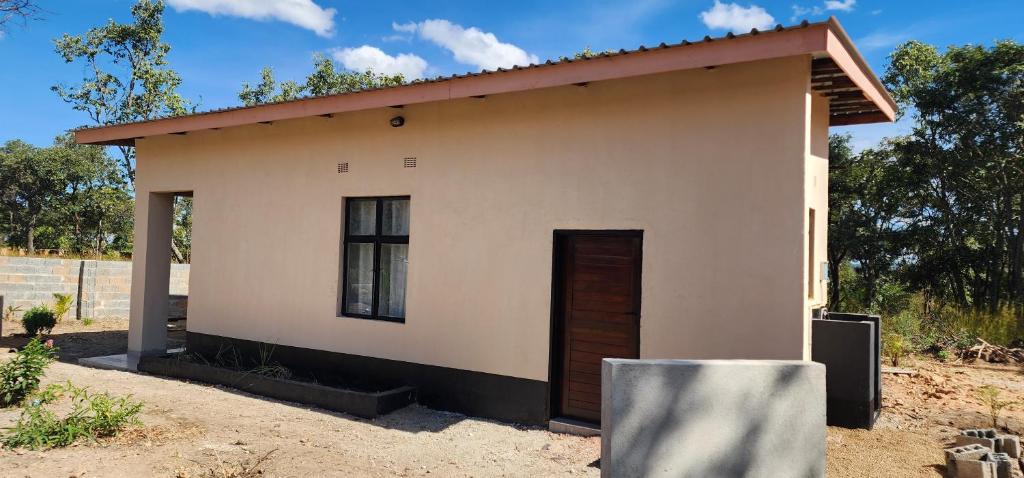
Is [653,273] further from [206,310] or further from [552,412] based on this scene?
[206,310]

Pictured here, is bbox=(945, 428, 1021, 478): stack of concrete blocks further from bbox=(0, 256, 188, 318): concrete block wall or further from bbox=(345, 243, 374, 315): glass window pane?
bbox=(0, 256, 188, 318): concrete block wall

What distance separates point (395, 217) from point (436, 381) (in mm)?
1836

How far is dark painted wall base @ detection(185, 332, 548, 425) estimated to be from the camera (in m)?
5.69

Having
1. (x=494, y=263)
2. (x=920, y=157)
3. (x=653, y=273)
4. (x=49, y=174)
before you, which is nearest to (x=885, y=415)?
(x=653, y=273)

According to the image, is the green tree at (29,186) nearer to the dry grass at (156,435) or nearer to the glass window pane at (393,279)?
the glass window pane at (393,279)

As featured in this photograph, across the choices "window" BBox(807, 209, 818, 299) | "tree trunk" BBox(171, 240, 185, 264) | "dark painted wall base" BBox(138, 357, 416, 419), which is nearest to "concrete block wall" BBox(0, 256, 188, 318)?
"tree trunk" BBox(171, 240, 185, 264)

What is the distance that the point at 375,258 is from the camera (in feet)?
22.5

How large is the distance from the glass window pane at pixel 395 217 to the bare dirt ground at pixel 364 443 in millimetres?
1911

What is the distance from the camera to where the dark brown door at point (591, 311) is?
5387 mm

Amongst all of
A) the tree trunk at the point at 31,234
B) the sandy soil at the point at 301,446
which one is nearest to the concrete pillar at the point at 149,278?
the sandy soil at the point at 301,446

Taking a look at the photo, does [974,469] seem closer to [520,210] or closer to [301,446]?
[520,210]

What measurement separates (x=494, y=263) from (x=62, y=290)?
12257mm

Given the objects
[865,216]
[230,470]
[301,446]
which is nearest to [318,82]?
[865,216]

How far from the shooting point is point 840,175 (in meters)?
14.3
